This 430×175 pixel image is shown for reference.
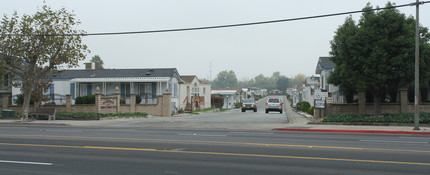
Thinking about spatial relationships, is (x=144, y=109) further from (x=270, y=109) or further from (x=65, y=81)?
(x=270, y=109)

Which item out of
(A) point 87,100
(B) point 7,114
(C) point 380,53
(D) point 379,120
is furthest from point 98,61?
(D) point 379,120

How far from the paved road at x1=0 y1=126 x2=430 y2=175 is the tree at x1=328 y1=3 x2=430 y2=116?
1022cm

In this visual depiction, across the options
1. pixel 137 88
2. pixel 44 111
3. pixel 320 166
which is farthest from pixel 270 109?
pixel 320 166

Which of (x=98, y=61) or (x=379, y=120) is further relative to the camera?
(x=98, y=61)

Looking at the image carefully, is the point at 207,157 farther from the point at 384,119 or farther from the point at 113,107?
the point at 113,107

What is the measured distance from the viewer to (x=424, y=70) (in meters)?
22.8

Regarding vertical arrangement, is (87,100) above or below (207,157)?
above

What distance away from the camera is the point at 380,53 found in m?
22.2

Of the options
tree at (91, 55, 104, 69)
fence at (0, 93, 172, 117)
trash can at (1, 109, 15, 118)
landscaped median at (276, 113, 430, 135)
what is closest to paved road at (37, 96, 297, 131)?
landscaped median at (276, 113, 430, 135)

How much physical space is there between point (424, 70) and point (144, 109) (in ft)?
73.5

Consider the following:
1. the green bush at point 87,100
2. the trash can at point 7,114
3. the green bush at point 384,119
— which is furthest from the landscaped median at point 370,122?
the trash can at point 7,114

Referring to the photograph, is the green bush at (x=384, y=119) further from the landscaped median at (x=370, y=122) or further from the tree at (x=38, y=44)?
the tree at (x=38, y=44)

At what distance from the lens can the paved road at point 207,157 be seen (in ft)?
28.3

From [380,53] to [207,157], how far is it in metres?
15.7
